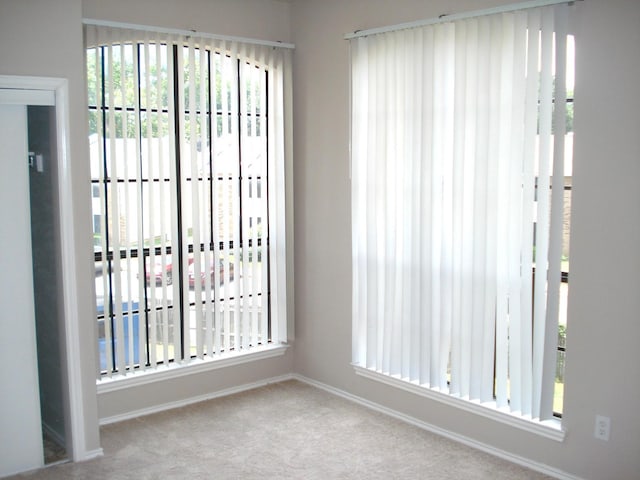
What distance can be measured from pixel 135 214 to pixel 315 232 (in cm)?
128

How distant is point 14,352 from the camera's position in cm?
351

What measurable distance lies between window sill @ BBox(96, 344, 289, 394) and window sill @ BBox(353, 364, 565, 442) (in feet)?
2.51

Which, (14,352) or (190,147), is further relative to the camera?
(190,147)

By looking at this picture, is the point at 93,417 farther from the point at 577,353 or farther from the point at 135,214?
the point at 577,353

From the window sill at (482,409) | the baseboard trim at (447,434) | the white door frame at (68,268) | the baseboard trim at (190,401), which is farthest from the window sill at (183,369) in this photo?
the window sill at (482,409)

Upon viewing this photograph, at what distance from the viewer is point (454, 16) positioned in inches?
144

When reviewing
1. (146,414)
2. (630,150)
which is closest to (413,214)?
(630,150)

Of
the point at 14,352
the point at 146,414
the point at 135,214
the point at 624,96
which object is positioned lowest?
the point at 146,414

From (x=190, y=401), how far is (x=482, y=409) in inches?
77.6

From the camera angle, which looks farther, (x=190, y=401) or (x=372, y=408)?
(x=190, y=401)

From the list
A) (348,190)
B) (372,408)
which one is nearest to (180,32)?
(348,190)

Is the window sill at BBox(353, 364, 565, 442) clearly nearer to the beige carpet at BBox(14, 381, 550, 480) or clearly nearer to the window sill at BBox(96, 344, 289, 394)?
the beige carpet at BBox(14, 381, 550, 480)

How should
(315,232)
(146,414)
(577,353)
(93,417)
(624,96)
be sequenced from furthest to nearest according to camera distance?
(315,232), (146,414), (93,417), (577,353), (624,96)

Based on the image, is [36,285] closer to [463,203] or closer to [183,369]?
[183,369]
